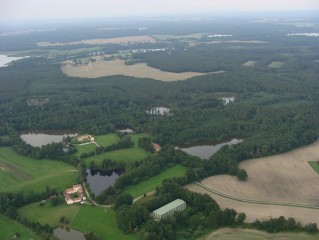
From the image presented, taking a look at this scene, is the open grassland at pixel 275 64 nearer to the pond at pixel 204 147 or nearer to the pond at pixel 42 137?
the pond at pixel 204 147

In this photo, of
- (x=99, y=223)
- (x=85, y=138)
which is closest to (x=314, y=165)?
(x=99, y=223)

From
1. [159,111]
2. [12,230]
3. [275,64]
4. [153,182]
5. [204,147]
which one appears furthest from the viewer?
[275,64]

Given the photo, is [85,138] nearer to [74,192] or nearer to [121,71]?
[74,192]

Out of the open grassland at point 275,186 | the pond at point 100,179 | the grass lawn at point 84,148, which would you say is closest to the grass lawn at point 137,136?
the grass lawn at point 84,148

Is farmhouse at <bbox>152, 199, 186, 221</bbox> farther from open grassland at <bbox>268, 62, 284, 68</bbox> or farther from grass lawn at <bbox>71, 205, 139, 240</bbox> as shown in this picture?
open grassland at <bbox>268, 62, 284, 68</bbox>

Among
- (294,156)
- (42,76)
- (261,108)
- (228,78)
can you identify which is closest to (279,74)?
(228,78)
